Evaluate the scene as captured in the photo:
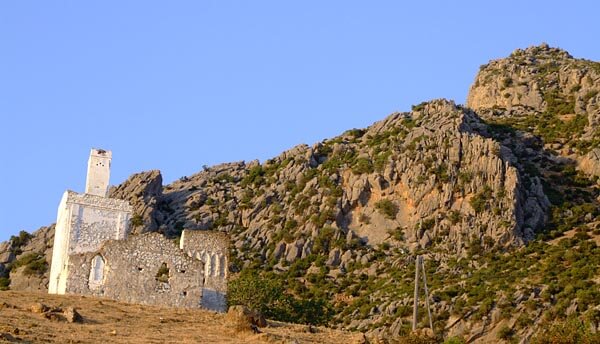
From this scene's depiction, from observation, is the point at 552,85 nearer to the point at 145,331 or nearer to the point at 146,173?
the point at 146,173

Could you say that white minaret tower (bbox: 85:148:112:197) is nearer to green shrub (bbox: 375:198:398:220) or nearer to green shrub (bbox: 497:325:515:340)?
green shrub (bbox: 497:325:515:340)

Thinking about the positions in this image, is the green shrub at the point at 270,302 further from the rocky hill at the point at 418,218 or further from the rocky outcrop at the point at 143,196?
the rocky outcrop at the point at 143,196

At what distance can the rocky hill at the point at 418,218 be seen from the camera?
241 ft

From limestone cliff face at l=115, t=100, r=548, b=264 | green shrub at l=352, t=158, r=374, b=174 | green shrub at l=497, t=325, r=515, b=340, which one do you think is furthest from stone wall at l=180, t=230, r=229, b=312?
green shrub at l=352, t=158, r=374, b=174

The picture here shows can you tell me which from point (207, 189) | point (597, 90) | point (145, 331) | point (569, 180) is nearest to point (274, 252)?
point (207, 189)

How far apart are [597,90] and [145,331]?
78543 mm

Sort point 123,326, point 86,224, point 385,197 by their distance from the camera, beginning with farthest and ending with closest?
point 385,197 < point 86,224 < point 123,326

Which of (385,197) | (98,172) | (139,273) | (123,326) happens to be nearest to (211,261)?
(139,273)

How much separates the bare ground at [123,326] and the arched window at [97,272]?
155 centimetres

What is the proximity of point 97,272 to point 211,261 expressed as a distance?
436cm

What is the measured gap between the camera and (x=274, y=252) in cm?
8969

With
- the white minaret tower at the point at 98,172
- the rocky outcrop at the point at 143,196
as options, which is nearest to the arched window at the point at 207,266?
the white minaret tower at the point at 98,172

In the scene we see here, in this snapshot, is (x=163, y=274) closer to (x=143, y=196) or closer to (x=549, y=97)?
(x=143, y=196)

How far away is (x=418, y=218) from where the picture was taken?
8956cm
